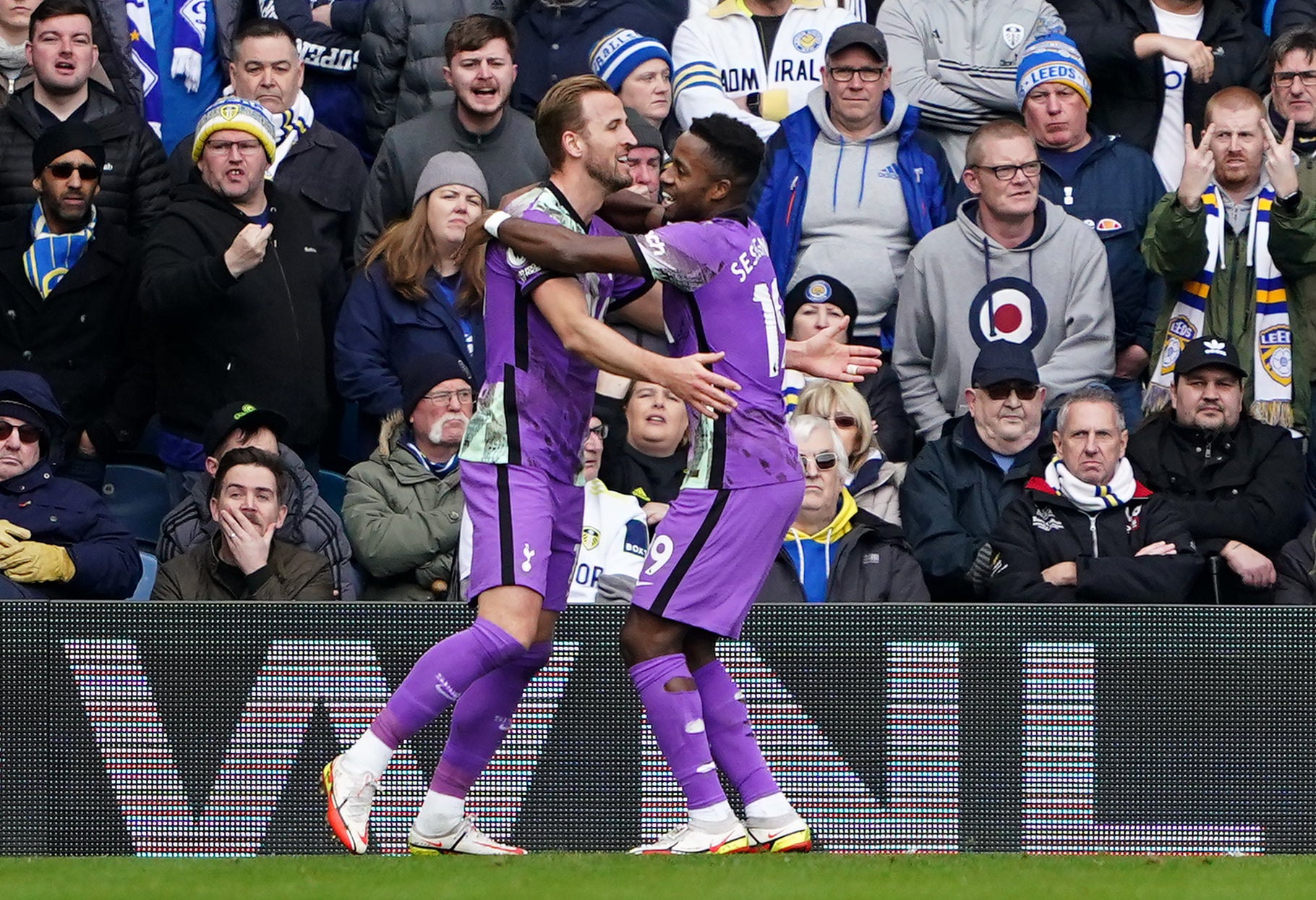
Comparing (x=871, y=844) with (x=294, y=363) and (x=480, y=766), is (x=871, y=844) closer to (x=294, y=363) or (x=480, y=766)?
(x=480, y=766)

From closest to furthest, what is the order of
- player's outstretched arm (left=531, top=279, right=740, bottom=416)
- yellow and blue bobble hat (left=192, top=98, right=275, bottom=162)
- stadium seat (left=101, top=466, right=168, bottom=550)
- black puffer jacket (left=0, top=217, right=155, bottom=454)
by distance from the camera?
player's outstretched arm (left=531, top=279, right=740, bottom=416), yellow and blue bobble hat (left=192, top=98, right=275, bottom=162), black puffer jacket (left=0, top=217, right=155, bottom=454), stadium seat (left=101, top=466, right=168, bottom=550)

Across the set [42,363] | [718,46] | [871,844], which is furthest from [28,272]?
[871,844]

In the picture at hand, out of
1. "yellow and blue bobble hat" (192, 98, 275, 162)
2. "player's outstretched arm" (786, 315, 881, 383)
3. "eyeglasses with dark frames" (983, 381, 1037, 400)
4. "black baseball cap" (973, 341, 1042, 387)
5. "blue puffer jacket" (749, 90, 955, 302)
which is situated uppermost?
"yellow and blue bobble hat" (192, 98, 275, 162)

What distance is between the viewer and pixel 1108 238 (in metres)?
10.1

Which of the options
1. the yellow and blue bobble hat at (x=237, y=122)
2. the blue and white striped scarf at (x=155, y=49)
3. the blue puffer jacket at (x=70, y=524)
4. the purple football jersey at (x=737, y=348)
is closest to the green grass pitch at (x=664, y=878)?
the purple football jersey at (x=737, y=348)

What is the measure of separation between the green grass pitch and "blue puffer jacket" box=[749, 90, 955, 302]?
4404mm

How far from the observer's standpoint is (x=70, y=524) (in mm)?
8445

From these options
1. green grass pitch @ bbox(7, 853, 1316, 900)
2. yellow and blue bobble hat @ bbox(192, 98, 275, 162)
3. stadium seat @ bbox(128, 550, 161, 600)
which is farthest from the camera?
yellow and blue bobble hat @ bbox(192, 98, 275, 162)

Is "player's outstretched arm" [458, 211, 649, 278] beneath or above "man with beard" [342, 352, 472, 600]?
above

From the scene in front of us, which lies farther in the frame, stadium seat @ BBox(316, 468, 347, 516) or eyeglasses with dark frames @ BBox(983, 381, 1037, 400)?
stadium seat @ BBox(316, 468, 347, 516)

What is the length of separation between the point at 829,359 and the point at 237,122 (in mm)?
3891

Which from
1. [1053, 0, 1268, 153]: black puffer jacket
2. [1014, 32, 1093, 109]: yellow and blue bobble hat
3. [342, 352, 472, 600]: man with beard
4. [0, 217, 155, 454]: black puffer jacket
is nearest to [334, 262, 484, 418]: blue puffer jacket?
[342, 352, 472, 600]: man with beard

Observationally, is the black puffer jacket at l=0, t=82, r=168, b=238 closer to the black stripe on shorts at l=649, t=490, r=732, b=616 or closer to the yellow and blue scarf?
the black stripe on shorts at l=649, t=490, r=732, b=616

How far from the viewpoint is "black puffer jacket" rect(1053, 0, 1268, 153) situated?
1049cm
